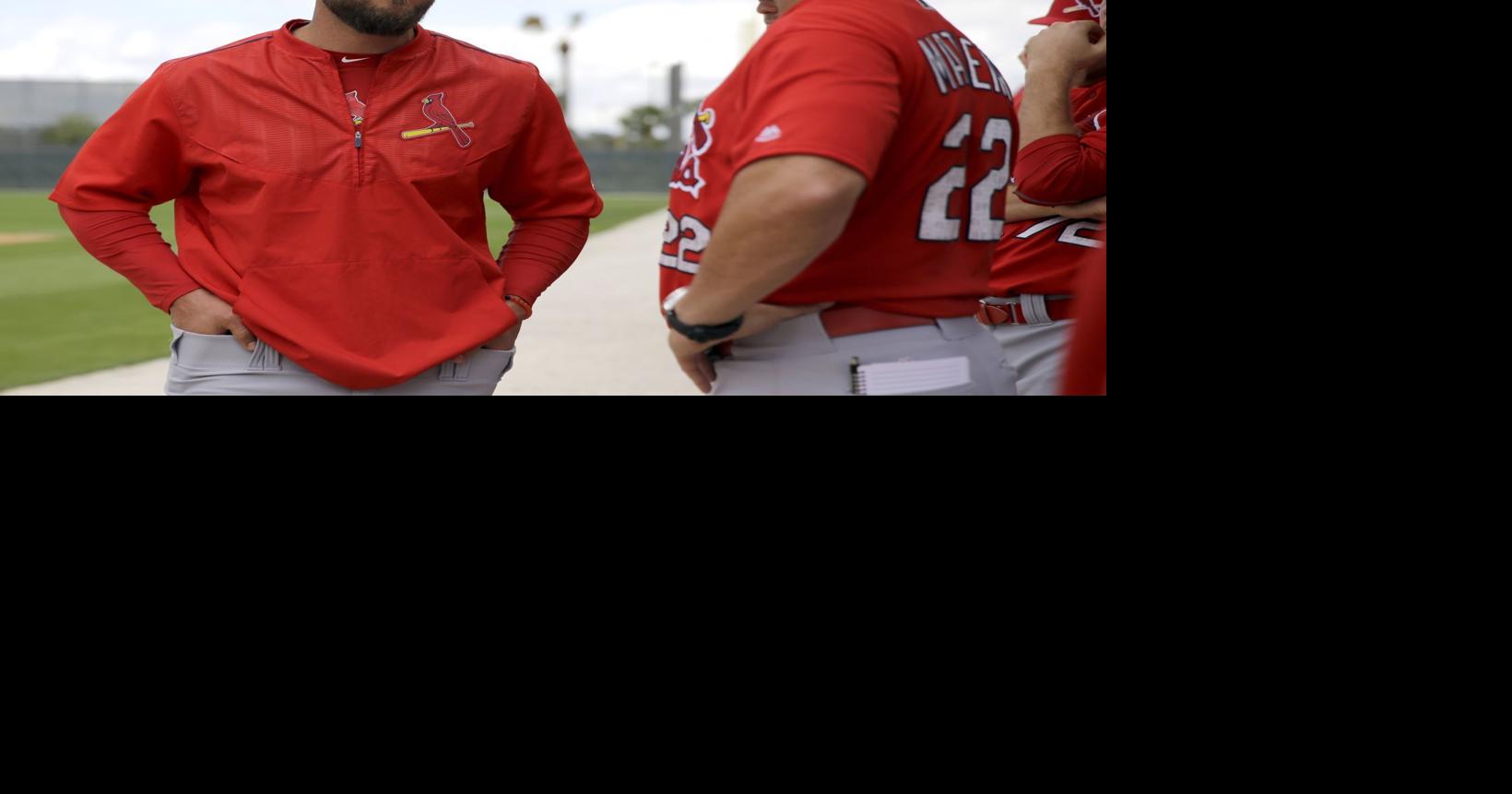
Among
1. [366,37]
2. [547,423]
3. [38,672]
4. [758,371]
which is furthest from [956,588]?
[366,37]

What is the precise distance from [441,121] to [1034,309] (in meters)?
1.44

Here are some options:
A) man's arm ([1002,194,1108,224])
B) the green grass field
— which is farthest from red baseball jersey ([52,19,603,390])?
the green grass field

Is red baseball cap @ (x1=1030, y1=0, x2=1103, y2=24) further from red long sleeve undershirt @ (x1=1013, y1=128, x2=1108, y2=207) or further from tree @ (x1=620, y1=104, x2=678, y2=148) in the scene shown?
tree @ (x1=620, y1=104, x2=678, y2=148)

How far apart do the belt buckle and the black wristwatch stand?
1.36 metres

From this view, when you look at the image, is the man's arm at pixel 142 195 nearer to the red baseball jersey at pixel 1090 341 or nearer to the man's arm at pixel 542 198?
the man's arm at pixel 542 198

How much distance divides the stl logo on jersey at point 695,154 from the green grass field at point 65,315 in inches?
250

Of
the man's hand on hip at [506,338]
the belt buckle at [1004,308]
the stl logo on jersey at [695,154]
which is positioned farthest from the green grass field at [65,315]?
the stl logo on jersey at [695,154]

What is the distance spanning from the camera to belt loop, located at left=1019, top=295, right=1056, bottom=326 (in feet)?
9.85

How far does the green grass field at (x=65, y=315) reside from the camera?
879 centimetres

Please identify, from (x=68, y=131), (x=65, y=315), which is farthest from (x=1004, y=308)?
(x=68, y=131)

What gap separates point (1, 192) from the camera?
2802cm

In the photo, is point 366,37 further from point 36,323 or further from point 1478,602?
point 36,323

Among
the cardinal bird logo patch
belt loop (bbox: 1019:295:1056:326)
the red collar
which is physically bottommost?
belt loop (bbox: 1019:295:1056:326)

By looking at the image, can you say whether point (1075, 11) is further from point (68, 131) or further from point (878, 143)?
point (68, 131)
